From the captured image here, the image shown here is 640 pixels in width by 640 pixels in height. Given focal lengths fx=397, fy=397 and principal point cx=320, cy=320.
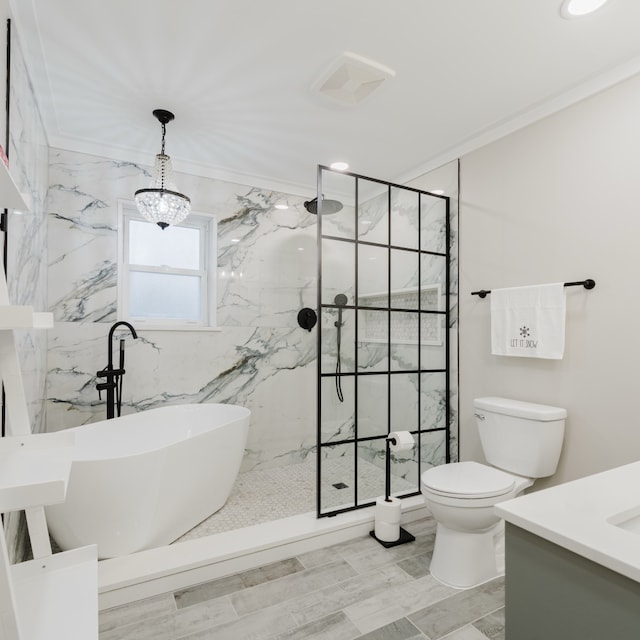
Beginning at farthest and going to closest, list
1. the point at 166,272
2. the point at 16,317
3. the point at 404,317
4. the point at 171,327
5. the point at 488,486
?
the point at 166,272 → the point at 171,327 → the point at 404,317 → the point at 488,486 → the point at 16,317

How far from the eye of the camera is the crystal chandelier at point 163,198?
7.74 ft

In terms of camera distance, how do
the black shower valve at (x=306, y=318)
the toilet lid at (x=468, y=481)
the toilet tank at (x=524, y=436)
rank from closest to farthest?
1. the toilet lid at (x=468, y=481)
2. the toilet tank at (x=524, y=436)
3. the black shower valve at (x=306, y=318)

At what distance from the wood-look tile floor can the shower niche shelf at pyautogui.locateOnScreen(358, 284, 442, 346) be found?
1.28 meters

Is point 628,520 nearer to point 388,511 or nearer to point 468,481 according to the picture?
point 468,481

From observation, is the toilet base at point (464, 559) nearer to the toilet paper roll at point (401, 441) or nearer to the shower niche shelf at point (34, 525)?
the toilet paper roll at point (401, 441)

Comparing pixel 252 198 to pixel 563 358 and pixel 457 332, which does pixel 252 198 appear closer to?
pixel 457 332

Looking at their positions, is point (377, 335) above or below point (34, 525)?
above

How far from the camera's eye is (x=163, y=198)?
7.79 feet

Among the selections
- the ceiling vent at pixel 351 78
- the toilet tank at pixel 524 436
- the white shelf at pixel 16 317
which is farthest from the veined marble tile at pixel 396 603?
the ceiling vent at pixel 351 78

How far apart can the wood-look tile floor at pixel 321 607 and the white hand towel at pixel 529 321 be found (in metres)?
1.19

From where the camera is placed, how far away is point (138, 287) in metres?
3.09

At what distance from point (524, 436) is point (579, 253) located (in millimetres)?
1010

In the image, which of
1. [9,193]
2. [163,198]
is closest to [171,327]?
[163,198]

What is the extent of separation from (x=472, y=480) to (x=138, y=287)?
2654mm
